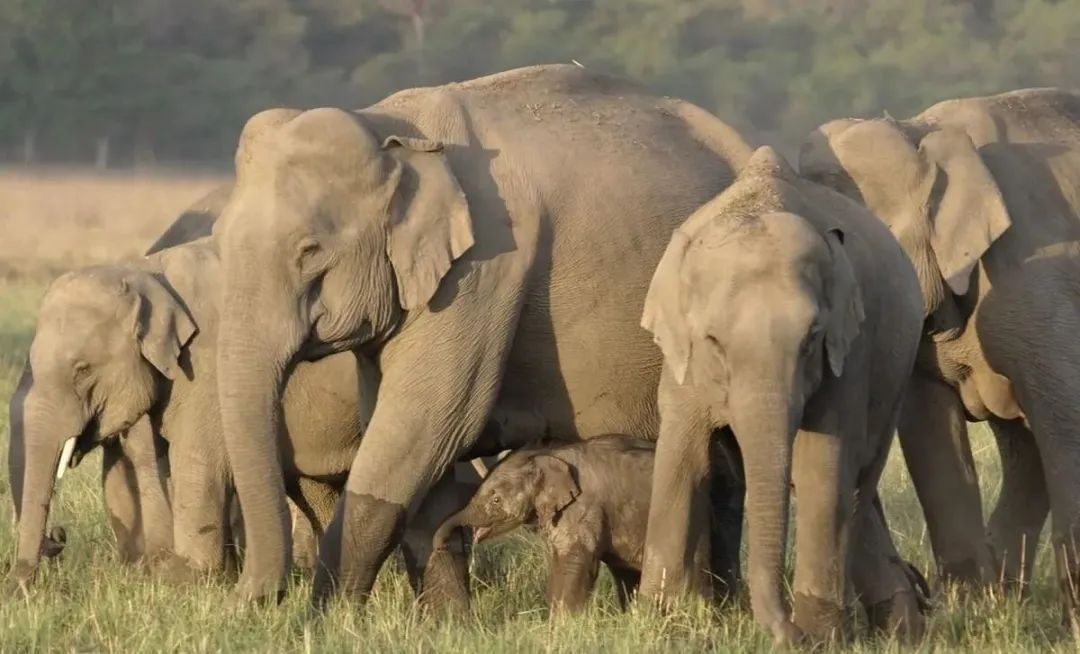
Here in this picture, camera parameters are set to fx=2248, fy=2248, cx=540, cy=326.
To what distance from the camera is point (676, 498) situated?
6395mm

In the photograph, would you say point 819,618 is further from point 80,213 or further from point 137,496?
point 80,213

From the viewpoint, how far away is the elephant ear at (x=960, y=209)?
24.2 ft

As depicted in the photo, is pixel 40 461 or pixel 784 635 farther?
pixel 40 461

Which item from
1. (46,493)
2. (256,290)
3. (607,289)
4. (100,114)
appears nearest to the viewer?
(256,290)

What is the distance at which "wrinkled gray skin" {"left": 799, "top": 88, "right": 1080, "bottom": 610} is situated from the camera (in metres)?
7.40

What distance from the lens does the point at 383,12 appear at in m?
49.9

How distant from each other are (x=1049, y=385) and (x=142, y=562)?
311 cm

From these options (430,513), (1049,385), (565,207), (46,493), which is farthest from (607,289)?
(46,493)

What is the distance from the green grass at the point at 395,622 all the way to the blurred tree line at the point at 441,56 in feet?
106

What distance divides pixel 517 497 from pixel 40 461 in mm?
1739

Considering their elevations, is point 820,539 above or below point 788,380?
below

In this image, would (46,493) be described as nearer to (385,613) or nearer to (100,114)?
(385,613)

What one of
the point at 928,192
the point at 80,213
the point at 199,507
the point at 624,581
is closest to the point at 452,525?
the point at 624,581

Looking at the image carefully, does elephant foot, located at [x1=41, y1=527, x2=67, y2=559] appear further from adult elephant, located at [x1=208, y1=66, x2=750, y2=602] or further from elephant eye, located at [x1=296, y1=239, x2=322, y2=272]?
elephant eye, located at [x1=296, y1=239, x2=322, y2=272]
